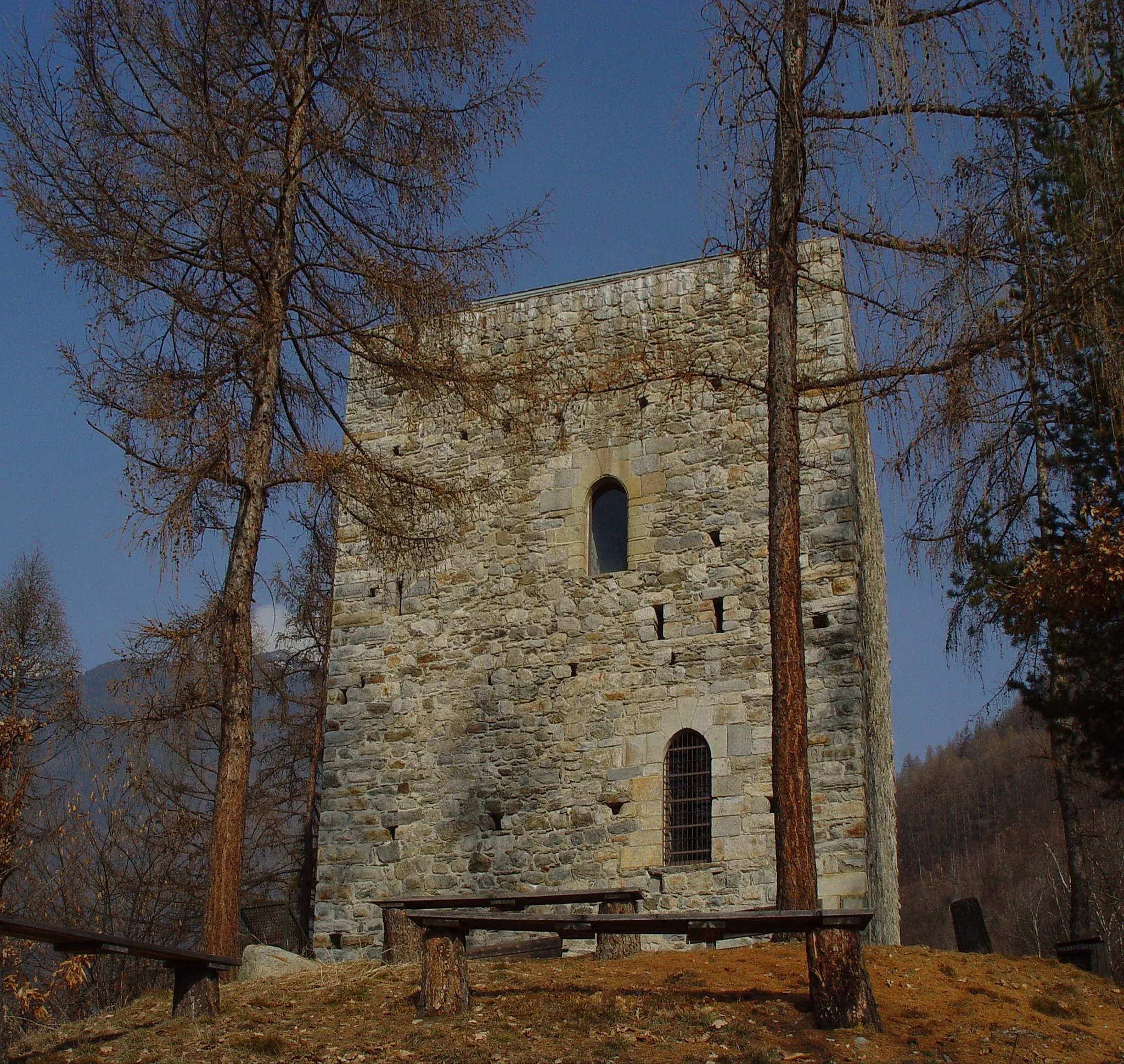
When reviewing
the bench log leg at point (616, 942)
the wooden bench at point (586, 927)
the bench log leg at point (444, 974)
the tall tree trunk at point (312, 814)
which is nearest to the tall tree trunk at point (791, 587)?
the wooden bench at point (586, 927)

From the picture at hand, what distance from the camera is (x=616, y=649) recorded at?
1202cm

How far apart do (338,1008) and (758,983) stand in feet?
8.67

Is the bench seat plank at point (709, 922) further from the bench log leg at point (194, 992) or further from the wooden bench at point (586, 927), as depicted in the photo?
the bench log leg at point (194, 992)

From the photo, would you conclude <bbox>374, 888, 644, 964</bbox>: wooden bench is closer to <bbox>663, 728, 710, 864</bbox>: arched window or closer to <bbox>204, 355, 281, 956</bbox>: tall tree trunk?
<bbox>204, 355, 281, 956</bbox>: tall tree trunk

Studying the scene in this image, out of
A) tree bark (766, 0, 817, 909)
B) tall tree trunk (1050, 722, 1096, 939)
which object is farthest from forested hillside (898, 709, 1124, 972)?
tree bark (766, 0, 817, 909)

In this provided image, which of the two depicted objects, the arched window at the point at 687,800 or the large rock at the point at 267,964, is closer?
the large rock at the point at 267,964

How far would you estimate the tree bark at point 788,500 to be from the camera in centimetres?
741

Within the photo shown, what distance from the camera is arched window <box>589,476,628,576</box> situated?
12531mm

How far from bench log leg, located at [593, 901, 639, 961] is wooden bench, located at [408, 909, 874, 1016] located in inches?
78.6

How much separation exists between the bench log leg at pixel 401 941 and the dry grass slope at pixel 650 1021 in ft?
4.75

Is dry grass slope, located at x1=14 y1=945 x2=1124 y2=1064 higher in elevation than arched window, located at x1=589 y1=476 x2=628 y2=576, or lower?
lower

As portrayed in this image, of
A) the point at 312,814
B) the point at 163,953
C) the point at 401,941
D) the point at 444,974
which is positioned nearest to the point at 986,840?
the point at 312,814

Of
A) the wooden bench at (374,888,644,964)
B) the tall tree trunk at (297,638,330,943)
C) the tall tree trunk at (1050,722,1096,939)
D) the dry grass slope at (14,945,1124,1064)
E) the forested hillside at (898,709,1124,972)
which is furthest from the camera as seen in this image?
the forested hillside at (898,709,1124,972)

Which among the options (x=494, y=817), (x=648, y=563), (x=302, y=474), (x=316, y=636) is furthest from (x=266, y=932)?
(x=302, y=474)
